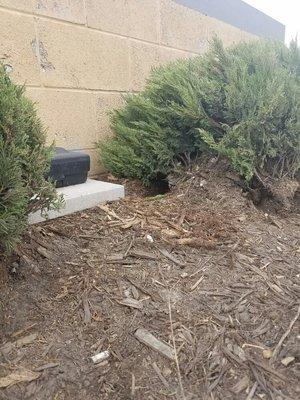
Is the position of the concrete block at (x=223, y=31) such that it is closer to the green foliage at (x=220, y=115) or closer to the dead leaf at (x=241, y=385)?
the green foliage at (x=220, y=115)

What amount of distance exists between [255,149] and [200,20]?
3072 millimetres

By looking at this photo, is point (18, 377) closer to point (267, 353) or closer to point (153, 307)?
point (153, 307)

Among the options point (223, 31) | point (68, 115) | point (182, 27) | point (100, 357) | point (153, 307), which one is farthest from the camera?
point (223, 31)

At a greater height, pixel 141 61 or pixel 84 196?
pixel 141 61

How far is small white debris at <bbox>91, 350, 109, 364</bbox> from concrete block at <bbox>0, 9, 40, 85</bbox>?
2343 mm

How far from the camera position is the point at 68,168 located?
308cm

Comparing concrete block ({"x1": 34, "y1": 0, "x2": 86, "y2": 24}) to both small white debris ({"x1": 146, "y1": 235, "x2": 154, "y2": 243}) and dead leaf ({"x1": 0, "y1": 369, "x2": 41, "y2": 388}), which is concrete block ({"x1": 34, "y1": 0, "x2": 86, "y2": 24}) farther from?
dead leaf ({"x1": 0, "y1": 369, "x2": 41, "y2": 388})

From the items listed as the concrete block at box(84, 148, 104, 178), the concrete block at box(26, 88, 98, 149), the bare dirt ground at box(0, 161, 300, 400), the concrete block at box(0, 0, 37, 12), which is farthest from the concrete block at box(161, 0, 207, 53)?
the bare dirt ground at box(0, 161, 300, 400)

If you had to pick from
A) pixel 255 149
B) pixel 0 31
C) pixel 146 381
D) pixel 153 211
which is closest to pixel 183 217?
pixel 153 211

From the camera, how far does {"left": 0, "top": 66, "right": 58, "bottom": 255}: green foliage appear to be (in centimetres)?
169

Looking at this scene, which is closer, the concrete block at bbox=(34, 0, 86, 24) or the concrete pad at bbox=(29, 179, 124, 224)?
the concrete pad at bbox=(29, 179, 124, 224)

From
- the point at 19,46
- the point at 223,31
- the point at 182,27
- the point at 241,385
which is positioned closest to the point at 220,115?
the point at 19,46

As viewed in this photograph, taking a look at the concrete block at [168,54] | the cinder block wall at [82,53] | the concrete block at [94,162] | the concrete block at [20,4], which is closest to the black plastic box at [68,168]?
the cinder block wall at [82,53]

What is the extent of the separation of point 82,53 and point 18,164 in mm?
2246
